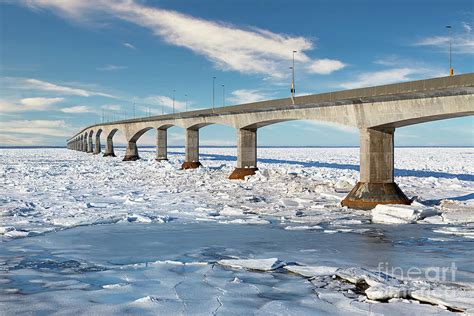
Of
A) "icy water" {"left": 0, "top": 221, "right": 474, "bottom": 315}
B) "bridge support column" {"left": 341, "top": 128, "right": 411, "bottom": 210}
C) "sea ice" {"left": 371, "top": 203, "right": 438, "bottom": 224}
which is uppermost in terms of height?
"bridge support column" {"left": 341, "top": 128, "right": 411, "bottom": 210}

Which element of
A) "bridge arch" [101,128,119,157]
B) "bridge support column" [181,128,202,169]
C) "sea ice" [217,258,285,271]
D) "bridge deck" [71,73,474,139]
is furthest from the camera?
"bridge arch" [101,128,119,157]

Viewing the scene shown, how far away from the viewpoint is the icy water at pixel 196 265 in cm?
682

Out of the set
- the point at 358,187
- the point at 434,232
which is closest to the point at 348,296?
the point at 434,232

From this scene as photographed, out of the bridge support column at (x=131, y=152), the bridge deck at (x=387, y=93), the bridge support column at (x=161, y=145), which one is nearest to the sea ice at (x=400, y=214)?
the bridge deck at (x=387, y=93)

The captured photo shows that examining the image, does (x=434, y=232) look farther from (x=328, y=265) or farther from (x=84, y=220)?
(x=84, y=220)

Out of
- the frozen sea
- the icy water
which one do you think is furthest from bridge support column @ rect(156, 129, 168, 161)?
the icy water

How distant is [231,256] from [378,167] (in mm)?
12766

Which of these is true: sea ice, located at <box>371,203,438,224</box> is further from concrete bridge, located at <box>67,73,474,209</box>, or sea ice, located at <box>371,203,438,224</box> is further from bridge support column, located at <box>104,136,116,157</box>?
bridge support column, located at <box>104,136,116,157</box>

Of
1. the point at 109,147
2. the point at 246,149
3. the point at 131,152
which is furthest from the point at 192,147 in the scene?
the point at 109,147

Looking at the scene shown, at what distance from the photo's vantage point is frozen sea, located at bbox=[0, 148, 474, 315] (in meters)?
6.94

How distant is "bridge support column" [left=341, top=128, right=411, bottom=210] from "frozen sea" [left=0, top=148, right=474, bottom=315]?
1646mm

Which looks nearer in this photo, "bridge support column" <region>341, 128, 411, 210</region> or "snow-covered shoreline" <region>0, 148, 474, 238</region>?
"snow-covered shoreline" <region>0, 148, 474, 238</region>

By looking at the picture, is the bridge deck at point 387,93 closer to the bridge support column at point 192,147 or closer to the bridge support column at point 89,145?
the bridge support column at point 192,147

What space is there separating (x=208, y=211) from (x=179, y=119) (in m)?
32.4
